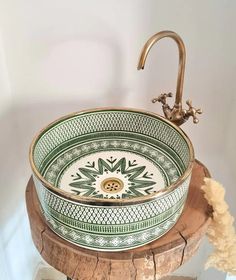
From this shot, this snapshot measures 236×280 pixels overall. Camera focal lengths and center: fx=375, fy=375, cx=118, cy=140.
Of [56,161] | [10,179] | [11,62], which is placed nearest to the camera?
[56,161]

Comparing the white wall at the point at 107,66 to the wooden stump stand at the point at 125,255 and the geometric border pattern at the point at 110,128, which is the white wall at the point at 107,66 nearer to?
the geometric border pattern at the point at 110,128

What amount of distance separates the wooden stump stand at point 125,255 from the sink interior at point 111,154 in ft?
0.32

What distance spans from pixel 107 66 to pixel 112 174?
0.29m

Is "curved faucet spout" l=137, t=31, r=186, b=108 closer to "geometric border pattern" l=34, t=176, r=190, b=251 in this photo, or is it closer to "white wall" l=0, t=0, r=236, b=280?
"white wall" l=0, t=0, r=236, b=280

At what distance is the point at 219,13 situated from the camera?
2.75ft

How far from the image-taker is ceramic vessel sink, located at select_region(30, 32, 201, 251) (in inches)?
24.3

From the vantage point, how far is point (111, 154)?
→ 861 millimetres

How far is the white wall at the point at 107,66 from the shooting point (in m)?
0.86

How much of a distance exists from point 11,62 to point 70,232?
20.2 inches

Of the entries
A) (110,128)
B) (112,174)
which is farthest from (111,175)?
(110,128)

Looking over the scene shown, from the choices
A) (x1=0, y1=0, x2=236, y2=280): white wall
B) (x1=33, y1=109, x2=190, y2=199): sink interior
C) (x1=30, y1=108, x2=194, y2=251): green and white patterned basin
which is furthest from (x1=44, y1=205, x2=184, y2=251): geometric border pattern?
(x1=0, y1=0, x2=236, y2=280): white wall

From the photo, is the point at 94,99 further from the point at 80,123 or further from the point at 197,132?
the point at 197,132

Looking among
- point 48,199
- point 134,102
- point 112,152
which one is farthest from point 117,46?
point 48,199

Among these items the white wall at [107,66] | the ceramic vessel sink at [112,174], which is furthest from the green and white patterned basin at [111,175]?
the white wall at [107,66]
